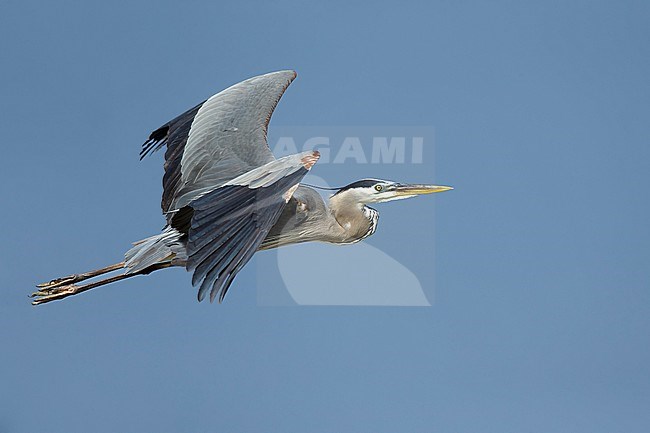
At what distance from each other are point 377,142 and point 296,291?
2.51 feet

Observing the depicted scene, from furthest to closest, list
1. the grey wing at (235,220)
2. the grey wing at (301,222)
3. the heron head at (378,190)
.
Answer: the heron head at (378,190), the grey wing at (301,222), the grey wing at (235,220)

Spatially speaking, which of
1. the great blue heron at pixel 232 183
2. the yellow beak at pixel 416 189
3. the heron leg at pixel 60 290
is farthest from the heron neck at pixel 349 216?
the heron leg at pixel 60 290

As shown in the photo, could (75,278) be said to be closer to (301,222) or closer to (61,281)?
(61,281)

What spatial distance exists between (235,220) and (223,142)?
2.98 feet

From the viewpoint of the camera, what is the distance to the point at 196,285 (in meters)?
3.15

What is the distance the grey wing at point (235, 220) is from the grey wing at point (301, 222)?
456mm

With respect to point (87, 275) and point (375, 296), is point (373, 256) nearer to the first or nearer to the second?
point (375, 296)

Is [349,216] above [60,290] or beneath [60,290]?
above

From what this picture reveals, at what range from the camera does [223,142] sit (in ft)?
13.5

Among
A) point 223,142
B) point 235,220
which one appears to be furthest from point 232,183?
point 223,142

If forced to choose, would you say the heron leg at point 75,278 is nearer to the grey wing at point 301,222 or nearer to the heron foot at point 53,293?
the heron foot at point 53,293

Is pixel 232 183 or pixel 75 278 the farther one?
pixel 75 278

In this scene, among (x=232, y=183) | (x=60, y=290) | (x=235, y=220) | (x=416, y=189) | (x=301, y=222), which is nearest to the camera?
(x=235, y=220)

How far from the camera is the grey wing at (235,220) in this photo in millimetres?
3178
